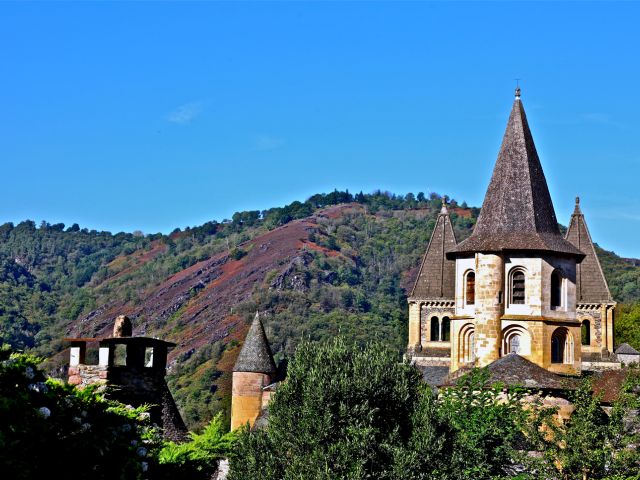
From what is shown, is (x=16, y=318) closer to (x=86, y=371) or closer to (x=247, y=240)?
(x=247, y=240)

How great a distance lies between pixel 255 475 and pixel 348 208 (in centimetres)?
16361

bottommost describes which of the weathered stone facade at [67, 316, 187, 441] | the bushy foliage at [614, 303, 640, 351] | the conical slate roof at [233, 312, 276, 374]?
the weathered stone facade at [67, 316, 187, 441]

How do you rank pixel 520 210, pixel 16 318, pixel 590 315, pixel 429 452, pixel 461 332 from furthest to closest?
pixel 16 318 < pixel 590 315 < pixel 461 332 < pixel 520 210 < pixel 429 452

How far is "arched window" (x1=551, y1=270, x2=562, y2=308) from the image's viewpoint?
4197 cm

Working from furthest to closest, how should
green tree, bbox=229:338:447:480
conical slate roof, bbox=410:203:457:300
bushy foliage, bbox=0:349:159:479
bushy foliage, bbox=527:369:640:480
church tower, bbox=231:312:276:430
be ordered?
conical slate roof, bbox=410:203:457:300 → church tower, bbox=231:312:276:430 → bushy foliage, bbox=527:369:640:480 → green tree, bbox=229:338:447:480 → bushy foliage, bbox=0:349:159:479

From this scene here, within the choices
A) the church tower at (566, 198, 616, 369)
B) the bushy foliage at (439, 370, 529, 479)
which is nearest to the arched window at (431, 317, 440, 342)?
the church tower at (566, 198, 616, 369)

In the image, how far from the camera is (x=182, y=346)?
117 metres

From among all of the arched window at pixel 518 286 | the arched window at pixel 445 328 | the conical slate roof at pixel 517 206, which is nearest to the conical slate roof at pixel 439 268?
the arched window at pixel 445 328

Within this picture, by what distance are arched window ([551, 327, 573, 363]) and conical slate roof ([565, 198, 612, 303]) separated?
15.7m

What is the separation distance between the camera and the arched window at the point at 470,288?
43250mm

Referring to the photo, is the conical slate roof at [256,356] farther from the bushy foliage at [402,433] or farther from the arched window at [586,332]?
the arched window at [586,332]

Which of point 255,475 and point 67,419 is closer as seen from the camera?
point 67,419

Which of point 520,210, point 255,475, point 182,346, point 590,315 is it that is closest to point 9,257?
point 182,346

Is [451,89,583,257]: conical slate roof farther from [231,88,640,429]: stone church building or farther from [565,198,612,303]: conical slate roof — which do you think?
[565,198,612,303]: conical slate roof
